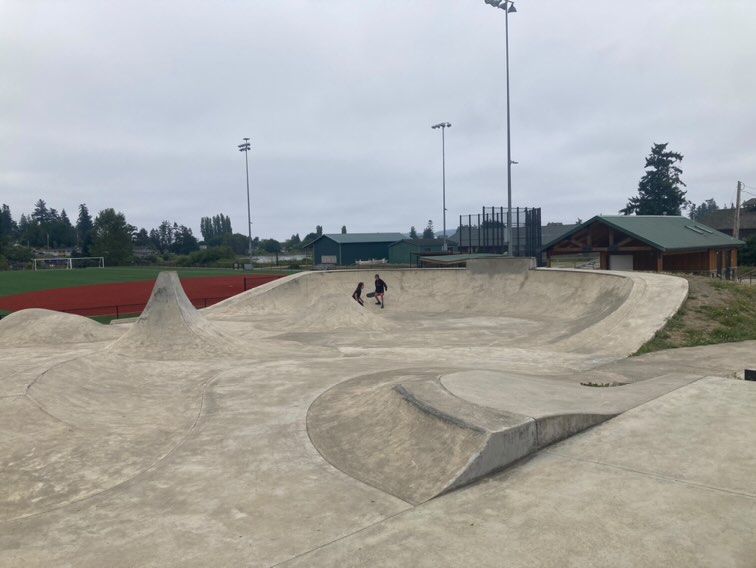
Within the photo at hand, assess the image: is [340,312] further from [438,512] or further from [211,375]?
[438,512]

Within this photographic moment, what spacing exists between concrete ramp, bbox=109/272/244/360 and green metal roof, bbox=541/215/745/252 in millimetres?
23869

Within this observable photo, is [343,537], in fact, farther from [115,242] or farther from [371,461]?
[115,242]

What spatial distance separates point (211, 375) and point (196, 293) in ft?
86.2

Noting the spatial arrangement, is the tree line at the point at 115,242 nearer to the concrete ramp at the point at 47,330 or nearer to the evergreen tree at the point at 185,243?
the evergreen tree at the point at 185,243

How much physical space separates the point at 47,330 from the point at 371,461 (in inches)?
534

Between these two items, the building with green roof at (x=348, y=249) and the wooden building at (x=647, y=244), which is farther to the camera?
the building with green roof at (x=348, y=249)

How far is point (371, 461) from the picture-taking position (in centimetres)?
684

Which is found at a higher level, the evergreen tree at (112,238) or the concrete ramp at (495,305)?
the evergreen tree at (112,238)

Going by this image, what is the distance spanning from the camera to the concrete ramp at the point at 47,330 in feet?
52.2

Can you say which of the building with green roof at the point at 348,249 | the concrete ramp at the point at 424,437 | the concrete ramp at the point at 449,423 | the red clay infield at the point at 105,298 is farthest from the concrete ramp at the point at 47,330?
the building with green roof at the point at 348,249

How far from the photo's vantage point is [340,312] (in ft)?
64.3

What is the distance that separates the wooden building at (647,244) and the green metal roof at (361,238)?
136 ft

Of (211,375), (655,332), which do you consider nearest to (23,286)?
(211,375)

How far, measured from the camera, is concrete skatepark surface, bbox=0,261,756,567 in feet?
15.8
